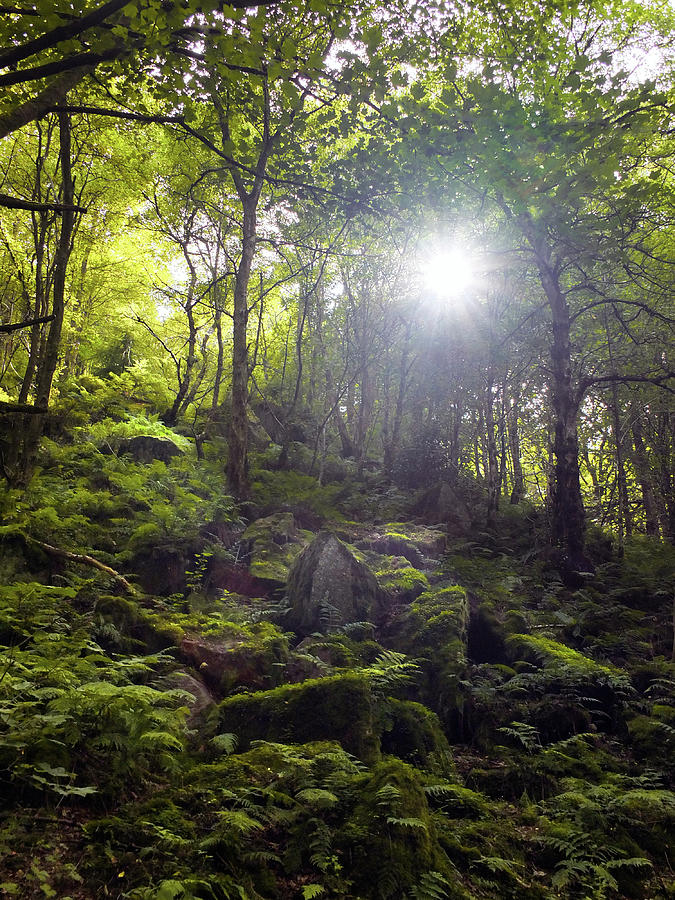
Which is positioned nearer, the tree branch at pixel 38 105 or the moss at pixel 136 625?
the tree branch at pixel 38 105

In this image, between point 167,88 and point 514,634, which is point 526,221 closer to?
point 167,88

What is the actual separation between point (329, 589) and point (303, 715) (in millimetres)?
2928

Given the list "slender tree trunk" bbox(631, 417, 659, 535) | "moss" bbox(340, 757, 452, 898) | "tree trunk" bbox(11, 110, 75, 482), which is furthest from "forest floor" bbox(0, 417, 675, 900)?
"slender tree trunk" bbox(631, 417, 659, 535)

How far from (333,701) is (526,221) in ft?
31.3

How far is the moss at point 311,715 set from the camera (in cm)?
416

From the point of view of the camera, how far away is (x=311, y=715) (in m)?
4.32

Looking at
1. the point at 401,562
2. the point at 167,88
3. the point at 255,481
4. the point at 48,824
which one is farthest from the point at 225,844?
the point at 255,481

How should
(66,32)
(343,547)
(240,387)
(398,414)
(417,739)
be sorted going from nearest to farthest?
(66,32) < (417,739) < (343,547) < (240,387) < (398,414)

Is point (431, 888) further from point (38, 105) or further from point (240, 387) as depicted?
point (240, 387)

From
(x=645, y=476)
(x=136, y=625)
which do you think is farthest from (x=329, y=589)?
(x=645, y=476)

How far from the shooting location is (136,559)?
25.3ft

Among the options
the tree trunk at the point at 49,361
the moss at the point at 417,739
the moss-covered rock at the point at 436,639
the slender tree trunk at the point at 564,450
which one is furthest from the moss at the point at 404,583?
the tree trunk at the point at 49,361

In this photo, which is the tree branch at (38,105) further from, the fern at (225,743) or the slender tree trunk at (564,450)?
the slender tree trunk at (564,450)

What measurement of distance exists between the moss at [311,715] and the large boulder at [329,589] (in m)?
2.15
